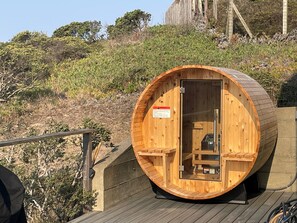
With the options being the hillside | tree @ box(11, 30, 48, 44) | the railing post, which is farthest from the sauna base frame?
tree @ box(11, 30, 48, 44)

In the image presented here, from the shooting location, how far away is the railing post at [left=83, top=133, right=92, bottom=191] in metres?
6.46

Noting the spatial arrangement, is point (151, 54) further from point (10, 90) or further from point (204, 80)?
point (204, 80)

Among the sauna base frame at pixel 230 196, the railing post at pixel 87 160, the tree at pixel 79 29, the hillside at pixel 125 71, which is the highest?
the tree at pixel 79 29

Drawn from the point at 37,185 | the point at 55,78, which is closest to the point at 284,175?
the point at 37,185

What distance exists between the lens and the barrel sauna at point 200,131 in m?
6.98

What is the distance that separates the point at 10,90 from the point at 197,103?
906 centimetres

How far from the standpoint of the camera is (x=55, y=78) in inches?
688

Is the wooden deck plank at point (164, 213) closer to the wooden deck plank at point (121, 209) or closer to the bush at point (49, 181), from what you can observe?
the wooden deck plank at point (121, 209)

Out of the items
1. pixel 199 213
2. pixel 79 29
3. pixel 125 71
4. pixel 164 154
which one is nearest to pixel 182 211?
pixel 199 213

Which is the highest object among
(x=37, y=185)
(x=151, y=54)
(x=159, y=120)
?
(x=151, y=54)

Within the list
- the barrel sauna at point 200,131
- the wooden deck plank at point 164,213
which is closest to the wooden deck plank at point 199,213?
the barrel sauna at point 200,131

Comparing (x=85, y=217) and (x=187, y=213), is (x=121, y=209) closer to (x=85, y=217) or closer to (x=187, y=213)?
(x=85, y=217)

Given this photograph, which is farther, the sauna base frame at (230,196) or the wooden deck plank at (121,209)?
the sauna base frame at (230,196)

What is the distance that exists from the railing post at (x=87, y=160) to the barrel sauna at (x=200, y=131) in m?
0.93
